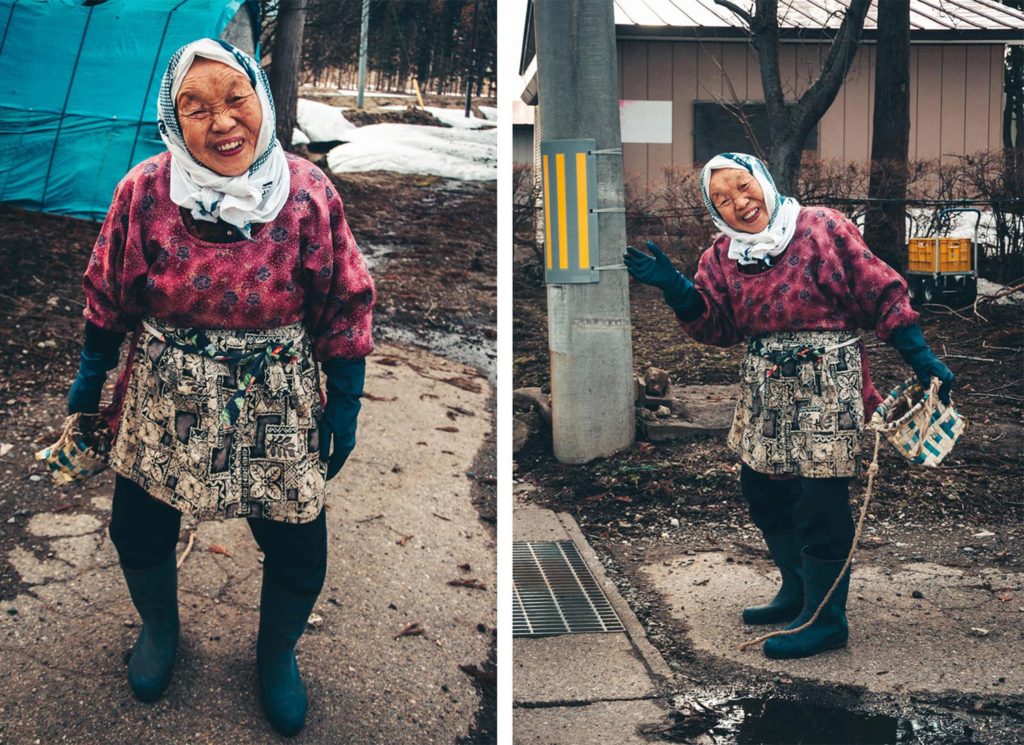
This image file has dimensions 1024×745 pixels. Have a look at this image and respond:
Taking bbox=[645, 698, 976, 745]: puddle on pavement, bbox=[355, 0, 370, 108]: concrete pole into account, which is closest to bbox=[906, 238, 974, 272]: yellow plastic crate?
bbox=[645, 698, 976, 745]: puddle on pavement

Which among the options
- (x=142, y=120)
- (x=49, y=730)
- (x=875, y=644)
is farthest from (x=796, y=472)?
(x=142, y=120)

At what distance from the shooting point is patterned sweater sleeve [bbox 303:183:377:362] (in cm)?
205

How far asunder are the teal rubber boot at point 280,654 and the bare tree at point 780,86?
1.44 meters

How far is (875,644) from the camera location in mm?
2424

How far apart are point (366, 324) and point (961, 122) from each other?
5.10 feet

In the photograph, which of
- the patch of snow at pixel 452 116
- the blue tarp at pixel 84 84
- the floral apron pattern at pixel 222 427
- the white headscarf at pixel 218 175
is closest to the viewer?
the white headscarf at pixel 218 175

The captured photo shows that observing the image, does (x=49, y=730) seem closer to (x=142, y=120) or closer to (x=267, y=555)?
(x=267, y=555)

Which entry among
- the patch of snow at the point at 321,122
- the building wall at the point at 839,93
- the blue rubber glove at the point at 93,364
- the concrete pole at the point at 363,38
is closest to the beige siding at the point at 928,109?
the building wall at the point at 839,93

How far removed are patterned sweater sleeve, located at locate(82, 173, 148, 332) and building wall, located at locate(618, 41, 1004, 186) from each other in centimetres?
122

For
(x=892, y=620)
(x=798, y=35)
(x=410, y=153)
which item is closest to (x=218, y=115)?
(x=798, y=35)

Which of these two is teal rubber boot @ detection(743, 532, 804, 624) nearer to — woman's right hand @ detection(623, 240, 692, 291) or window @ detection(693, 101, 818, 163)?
woman's right hand @ detection(623, 240, 692, 291)

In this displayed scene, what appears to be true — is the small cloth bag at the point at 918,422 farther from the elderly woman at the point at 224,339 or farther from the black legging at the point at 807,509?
the elderly woman at the point at 224,339

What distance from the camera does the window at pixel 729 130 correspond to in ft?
8.41

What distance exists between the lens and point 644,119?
2.68 metres
